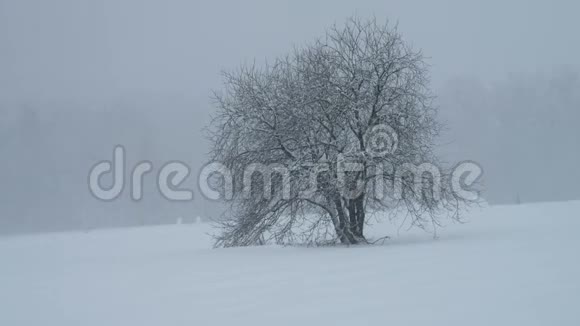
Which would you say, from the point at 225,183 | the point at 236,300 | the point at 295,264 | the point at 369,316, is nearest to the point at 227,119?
the point at 225,183

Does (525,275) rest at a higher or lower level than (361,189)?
lower

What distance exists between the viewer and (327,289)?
6.88 m

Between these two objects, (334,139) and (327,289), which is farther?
(334,139)

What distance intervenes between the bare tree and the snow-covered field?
2.86 meters

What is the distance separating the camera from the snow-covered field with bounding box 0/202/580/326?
5.55 m

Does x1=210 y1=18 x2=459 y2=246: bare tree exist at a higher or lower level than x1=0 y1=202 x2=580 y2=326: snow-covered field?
higher

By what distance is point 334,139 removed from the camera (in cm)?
1360

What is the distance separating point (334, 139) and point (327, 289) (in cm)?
707

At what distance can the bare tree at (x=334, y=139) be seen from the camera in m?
13.2

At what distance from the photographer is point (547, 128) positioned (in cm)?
4900

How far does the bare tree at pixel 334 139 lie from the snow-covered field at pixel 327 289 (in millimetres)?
2859

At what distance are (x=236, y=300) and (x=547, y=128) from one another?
48397 millimetres

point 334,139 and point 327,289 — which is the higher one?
point 334,139

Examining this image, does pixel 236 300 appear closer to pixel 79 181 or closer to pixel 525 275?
pixel 525 275
